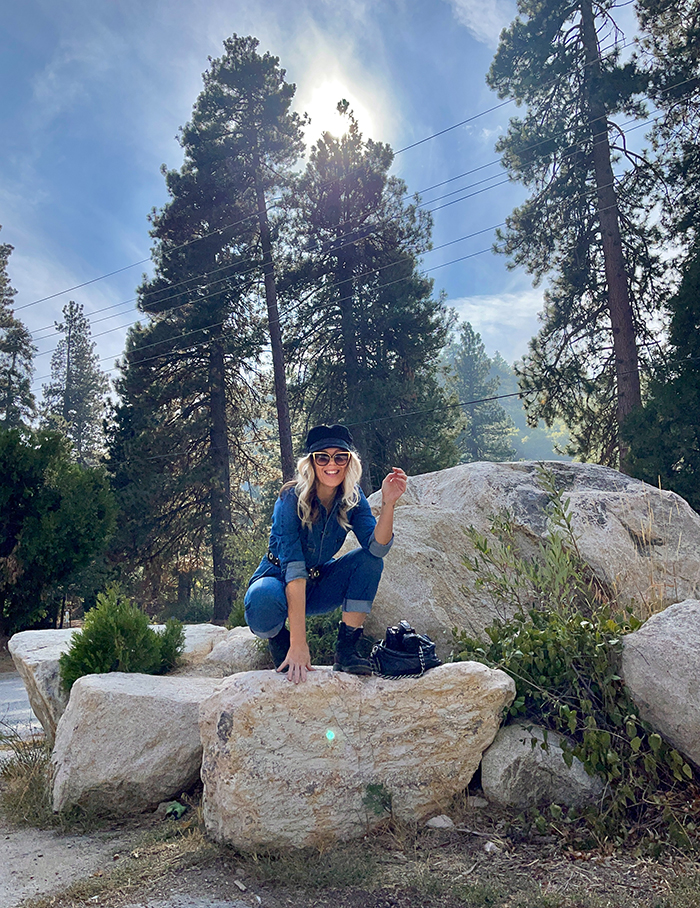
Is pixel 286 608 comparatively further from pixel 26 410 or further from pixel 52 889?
pixel 26 410

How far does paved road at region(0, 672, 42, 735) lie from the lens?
618cm

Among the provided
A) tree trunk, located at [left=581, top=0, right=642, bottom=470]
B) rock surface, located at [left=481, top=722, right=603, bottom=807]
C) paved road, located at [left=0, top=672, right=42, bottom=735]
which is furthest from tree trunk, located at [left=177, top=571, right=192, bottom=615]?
rock surface, located at [left=481, top=722, right=603, bottom=807]

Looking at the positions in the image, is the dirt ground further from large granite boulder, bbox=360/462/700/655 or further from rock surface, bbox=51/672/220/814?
large granite boulder, bbox=360/462/700/655

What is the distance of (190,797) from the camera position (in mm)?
3703

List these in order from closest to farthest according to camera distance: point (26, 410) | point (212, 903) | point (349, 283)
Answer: point (212, 903) < point (349, 283) < point (26, 410)

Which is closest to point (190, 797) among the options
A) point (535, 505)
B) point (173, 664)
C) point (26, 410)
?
point (173, 664)

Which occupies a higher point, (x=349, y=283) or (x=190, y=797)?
(x=349, y=283)

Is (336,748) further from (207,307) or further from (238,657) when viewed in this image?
(207,307)

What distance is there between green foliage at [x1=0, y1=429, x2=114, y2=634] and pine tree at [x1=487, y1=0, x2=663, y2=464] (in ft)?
35.5

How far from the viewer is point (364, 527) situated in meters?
3.51

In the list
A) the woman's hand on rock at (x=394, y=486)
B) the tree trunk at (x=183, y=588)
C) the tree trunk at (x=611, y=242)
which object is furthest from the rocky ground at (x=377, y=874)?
the tree trunk at (x=183, y=588)

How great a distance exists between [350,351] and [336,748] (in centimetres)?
1708

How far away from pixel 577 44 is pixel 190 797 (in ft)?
56.1

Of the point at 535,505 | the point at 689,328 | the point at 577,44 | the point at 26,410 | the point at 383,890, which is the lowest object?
the point at 383,890
